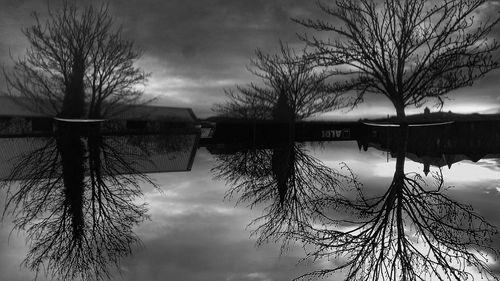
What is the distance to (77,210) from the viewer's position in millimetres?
12117

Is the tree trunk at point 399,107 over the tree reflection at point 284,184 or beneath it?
over

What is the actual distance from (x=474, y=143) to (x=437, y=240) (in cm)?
3228

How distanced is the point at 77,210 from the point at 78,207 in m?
0.18

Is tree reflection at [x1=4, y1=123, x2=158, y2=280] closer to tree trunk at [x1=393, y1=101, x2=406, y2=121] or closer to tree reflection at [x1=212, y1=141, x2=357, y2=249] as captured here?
tree reflection at [x1=212, y1=141, x2=357, y2=249]

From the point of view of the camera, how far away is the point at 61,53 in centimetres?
3656

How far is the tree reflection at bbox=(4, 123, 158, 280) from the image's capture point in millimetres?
10781

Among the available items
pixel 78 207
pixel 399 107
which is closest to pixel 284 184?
pixel 78 207

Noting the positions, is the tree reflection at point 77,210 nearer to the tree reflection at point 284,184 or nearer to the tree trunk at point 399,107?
the tree reflection at point 284,184

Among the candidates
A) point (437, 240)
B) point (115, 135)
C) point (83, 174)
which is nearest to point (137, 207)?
point (83, 174)

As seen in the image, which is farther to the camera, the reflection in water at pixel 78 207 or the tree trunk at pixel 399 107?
the tree trunk at pixel 399 107

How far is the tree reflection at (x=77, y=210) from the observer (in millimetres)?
10781

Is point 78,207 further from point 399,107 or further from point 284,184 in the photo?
point 399,107

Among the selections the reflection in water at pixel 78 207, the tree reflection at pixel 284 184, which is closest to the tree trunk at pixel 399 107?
the tree reflection at pixel 284 184

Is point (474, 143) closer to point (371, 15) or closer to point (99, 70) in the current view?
point (371, 15)
